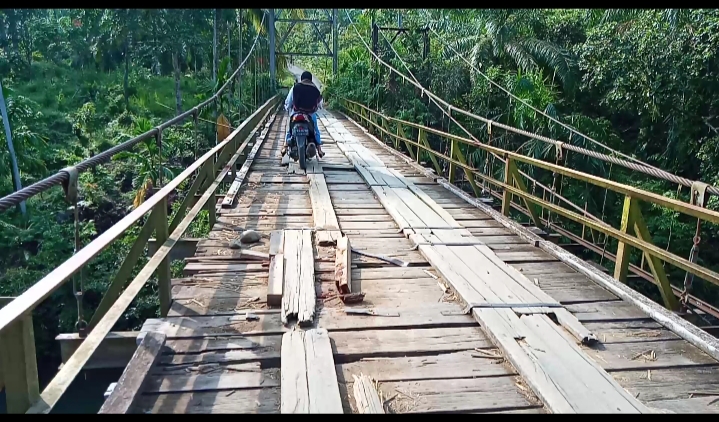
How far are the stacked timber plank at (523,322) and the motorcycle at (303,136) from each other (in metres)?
2.97

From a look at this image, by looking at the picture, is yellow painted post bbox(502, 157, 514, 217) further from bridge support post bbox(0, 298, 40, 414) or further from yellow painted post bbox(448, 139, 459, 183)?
bridge support post bbox(0, 298, 40, 414)

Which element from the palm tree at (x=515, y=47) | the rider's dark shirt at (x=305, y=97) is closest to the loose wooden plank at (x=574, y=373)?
the rider's dark shirt at (x=305, y=97)

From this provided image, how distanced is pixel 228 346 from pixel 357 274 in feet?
3.83

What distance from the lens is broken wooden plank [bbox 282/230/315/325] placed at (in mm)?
2848

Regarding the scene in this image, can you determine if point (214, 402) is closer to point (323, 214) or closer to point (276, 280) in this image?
point (276, 280)

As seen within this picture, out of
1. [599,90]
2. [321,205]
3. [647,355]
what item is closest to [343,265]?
[647,355]

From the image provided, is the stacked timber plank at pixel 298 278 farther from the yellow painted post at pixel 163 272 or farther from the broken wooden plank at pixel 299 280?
the yellow painted post at pixel 163 272

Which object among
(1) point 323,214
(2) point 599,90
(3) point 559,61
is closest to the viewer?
(1) point 323,214

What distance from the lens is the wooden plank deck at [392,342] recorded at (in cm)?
220

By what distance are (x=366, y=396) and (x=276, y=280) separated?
1.22 metres

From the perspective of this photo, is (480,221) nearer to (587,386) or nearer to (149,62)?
(587,386)

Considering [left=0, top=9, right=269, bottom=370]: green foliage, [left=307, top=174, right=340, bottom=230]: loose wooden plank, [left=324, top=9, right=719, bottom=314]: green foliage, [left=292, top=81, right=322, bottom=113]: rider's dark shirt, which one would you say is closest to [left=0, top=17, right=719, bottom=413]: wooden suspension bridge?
[left=307, top=174, right=340, bottom=230]: loose wooden plank

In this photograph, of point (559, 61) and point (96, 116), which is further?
point (96, 116)

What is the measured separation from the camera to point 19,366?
147 cm
